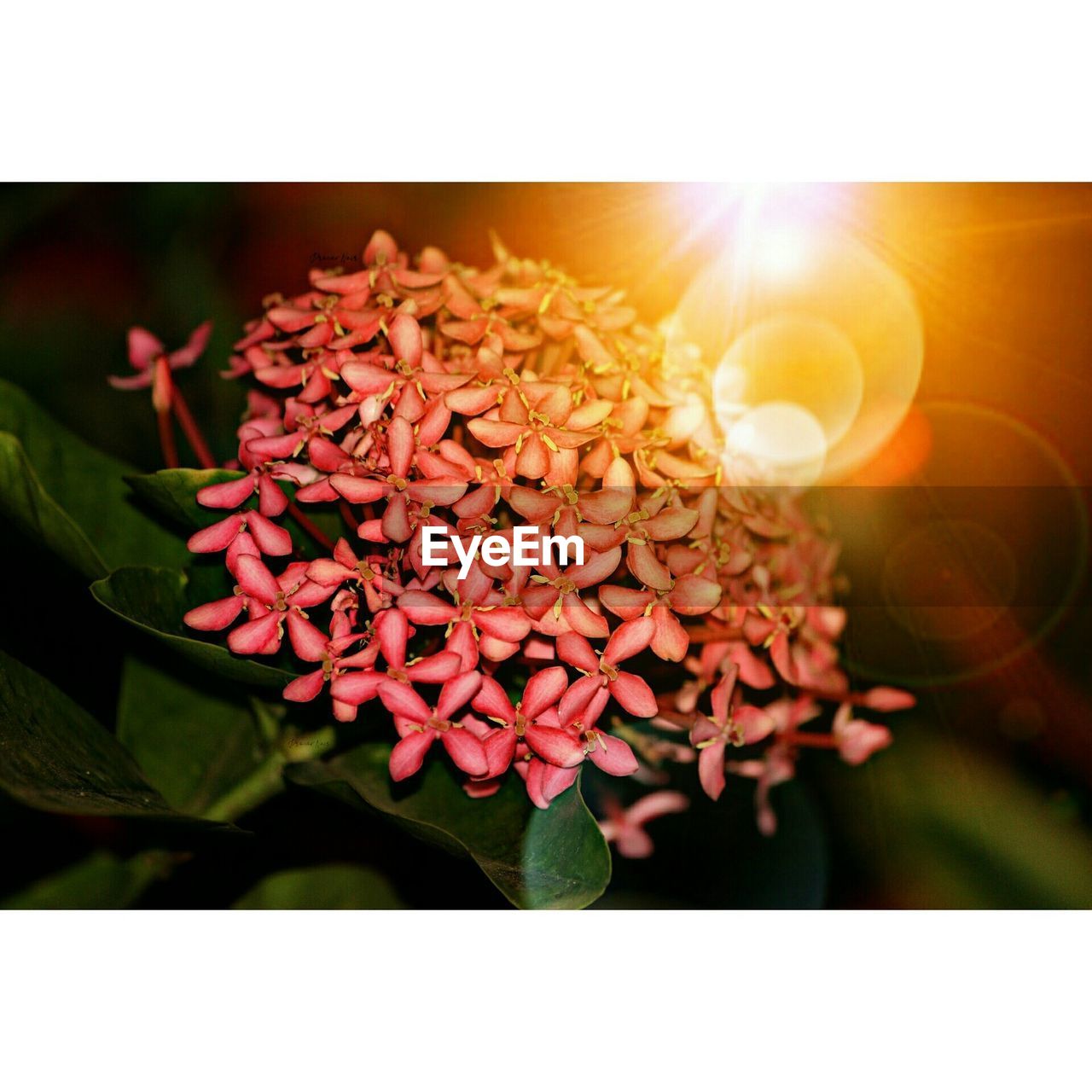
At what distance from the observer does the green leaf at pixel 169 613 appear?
0.54 meters

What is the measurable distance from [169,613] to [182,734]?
184 millimetres

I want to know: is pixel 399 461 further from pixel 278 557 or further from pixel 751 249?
pixel 751 249

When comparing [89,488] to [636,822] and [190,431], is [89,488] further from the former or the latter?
[636,822]

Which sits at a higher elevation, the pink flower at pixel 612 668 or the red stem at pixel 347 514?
the red stem at pixel 347 514

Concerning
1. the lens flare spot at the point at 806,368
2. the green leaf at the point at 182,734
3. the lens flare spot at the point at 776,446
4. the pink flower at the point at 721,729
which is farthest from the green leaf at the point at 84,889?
the lens flare spot at the point at 806,368

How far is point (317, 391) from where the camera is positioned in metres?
0.62

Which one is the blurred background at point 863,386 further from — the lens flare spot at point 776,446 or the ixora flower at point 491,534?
the ixora flower at point 491,534

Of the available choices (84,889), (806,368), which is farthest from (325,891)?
(806,368)

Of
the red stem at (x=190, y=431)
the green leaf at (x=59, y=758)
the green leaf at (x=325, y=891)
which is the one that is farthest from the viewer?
the green leaf at (x=325, y=891)

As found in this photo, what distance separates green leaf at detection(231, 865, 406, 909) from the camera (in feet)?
2.67

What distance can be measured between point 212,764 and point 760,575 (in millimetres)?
445

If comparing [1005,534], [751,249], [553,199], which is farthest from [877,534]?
[553,199]

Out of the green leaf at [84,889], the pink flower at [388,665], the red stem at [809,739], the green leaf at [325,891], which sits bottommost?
the green leaf at [325,891]

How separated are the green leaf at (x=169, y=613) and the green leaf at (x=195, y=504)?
0.04 meters
